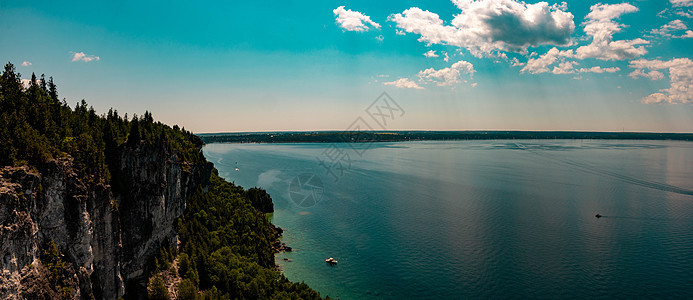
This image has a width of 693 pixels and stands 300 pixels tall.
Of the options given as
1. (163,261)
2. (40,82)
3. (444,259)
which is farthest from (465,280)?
(40,82)

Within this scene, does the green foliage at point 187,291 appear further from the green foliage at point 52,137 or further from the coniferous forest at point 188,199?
the green foliage at point 52,137

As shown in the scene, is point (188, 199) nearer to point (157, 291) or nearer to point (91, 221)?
point (157, 291)

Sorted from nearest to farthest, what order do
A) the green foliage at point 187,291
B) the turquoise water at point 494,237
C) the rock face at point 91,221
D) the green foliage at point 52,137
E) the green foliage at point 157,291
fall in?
the rock face at point 91,221 → the green foliage at point 52,137 → the green foliage at point 157,291 → the green foliage at point 187,291 → the turquoise water at point 494,237

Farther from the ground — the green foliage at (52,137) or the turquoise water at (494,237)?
the green foliage at (52,137)

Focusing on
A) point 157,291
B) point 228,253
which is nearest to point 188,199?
point 228,253

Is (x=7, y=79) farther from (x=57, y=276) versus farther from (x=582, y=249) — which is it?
(x=582, y=249)

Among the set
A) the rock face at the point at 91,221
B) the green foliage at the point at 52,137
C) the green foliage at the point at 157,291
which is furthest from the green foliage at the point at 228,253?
the green foliage at the point at 52,137
